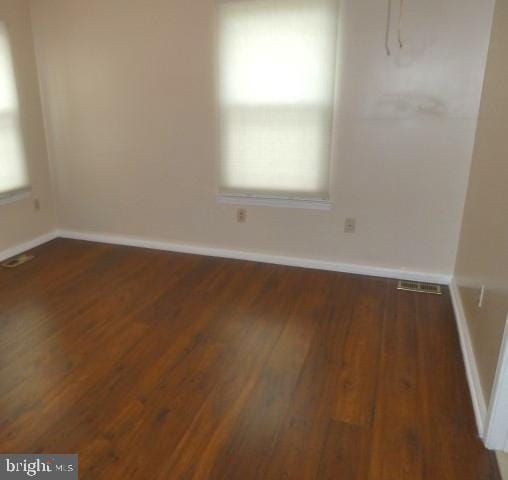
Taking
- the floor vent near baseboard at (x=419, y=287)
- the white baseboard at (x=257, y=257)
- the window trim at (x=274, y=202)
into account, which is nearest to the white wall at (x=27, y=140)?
the white baseboard at (x=257, y=257)

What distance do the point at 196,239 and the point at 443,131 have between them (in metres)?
2.17

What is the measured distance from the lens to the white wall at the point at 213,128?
9.36ft

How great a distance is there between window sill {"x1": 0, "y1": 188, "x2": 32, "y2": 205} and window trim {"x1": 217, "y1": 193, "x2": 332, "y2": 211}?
176cm

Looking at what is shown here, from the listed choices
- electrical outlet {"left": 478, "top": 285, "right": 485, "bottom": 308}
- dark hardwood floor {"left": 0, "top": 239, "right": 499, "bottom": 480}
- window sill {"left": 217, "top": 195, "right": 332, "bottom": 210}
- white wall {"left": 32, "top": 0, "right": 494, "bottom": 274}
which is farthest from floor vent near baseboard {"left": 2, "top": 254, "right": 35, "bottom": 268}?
electrical outlet {"left": 478, "top": 285, "right": 485, "bottom": 308}

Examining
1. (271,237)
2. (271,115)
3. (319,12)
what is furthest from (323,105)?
(271,237)

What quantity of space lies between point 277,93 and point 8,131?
2.27 m

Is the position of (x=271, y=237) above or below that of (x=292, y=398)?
above

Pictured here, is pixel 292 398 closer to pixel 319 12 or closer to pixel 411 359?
pixel 411 359

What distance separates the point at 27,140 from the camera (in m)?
3.74

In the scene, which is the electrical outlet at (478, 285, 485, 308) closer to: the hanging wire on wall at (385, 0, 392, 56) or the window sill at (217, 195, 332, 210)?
the window sill at (217, 195, 332, 210)

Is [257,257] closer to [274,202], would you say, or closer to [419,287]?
[274,202]

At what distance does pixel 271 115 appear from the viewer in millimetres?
3219

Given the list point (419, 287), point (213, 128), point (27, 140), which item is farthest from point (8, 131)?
point (419, 287)

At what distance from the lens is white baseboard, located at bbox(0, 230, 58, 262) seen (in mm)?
3660
